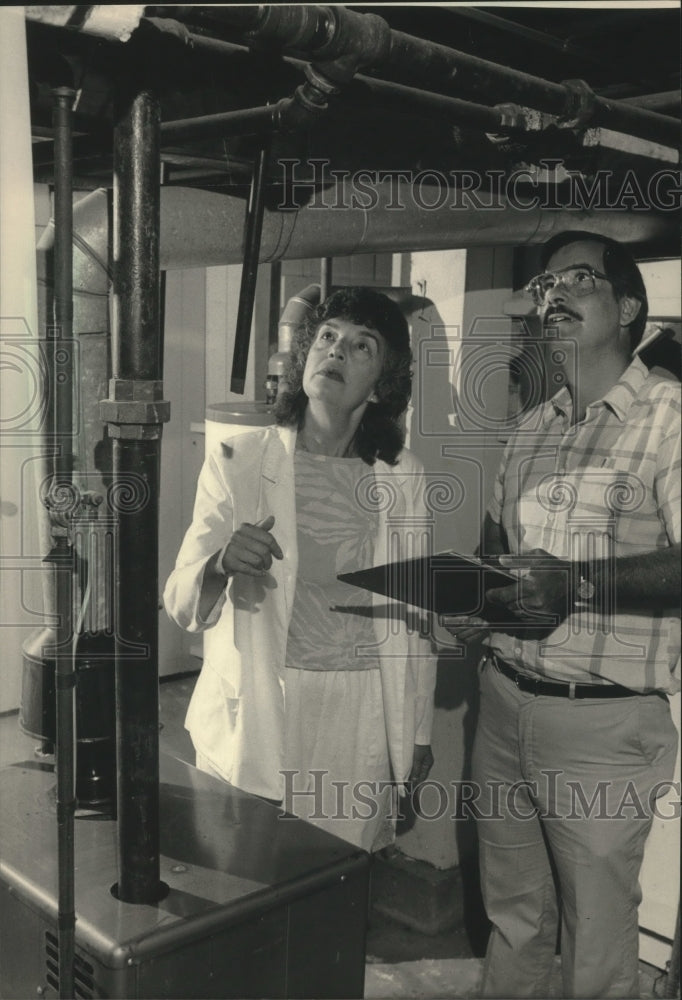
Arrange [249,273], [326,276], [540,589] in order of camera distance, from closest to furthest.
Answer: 1. [249,273]
2. [540,589]
3. [326,276]

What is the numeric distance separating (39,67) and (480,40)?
817 mm

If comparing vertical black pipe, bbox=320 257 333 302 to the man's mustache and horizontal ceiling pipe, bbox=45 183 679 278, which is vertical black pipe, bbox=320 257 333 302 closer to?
horizontal ceiling pipe, bbox=45 183 679 278

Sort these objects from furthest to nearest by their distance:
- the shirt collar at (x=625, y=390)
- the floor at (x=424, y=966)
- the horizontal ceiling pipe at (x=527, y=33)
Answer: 1. the floor at (x=424, y=966)
2. the shirt collar at (x=625, y=390)
3. the horizontal ceiling pipe at (x=527, y=33)

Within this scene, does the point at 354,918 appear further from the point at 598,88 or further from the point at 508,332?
the point at 598,88

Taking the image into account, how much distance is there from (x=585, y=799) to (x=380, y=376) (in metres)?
0.94

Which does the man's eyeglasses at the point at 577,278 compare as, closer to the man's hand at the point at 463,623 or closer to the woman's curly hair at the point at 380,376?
the woman's curly hair at the point at 380,376

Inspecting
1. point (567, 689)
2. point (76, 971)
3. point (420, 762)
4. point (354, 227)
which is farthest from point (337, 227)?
point (76, 971)

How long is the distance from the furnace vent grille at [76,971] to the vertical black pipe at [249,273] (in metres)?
0.85

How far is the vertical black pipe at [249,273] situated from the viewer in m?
1.43

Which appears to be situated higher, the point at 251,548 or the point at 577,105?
the point at 577,105

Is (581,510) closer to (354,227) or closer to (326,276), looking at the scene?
(354,227)

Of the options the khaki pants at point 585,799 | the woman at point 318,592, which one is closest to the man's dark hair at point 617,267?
the woman at point 318,592

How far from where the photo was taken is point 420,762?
Result: 209 centimetres

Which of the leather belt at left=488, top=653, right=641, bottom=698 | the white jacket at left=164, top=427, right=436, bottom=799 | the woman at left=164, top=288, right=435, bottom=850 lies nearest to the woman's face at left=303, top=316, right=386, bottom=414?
the woman at left=164, top=288, right=435, bottom=850
